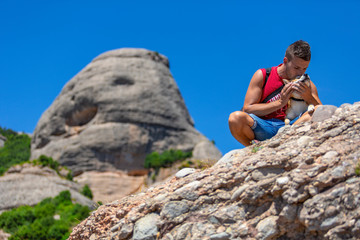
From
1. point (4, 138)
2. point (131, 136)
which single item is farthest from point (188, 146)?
point (4, 138)

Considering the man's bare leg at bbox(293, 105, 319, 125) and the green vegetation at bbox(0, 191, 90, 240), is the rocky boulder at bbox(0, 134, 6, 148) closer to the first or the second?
the green vegetation at bbox(0, 191, 90, 240)

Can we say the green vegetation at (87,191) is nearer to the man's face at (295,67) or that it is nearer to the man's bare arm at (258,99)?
the man's bare arm at (258,99)

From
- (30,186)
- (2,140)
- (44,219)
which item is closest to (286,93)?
(44,219)

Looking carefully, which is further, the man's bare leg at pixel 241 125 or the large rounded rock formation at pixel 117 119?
the large rounded rock formation at pixel 117 119

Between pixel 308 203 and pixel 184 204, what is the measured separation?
996 millimetres

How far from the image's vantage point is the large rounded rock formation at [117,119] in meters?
31.0

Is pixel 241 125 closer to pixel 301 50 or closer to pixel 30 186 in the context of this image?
pixel 301 50

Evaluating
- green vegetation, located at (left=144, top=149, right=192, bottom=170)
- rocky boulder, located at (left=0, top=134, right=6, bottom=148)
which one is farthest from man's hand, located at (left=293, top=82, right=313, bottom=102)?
rocky boulder, located at (left=0, top=134, right=6, bottom=148)

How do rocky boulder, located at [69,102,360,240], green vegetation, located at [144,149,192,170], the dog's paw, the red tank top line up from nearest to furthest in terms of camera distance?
rocky boulder, located at [69,102,360,240] < the dog's paw < the red tank top < green vegetation, located at [144,149,192,170]

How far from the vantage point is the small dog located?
5000 millimetres

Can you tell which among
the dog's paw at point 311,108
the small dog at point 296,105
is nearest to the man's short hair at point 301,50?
the small dog at point 296,105

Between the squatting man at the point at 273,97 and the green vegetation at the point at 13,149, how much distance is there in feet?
88.3

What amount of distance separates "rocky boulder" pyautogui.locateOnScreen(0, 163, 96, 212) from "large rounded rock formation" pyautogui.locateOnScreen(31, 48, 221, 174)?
613 cm

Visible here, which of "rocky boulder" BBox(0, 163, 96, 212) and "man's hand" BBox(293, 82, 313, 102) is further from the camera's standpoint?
"rocky boulder" BBox(0, 163, 96, 212)
